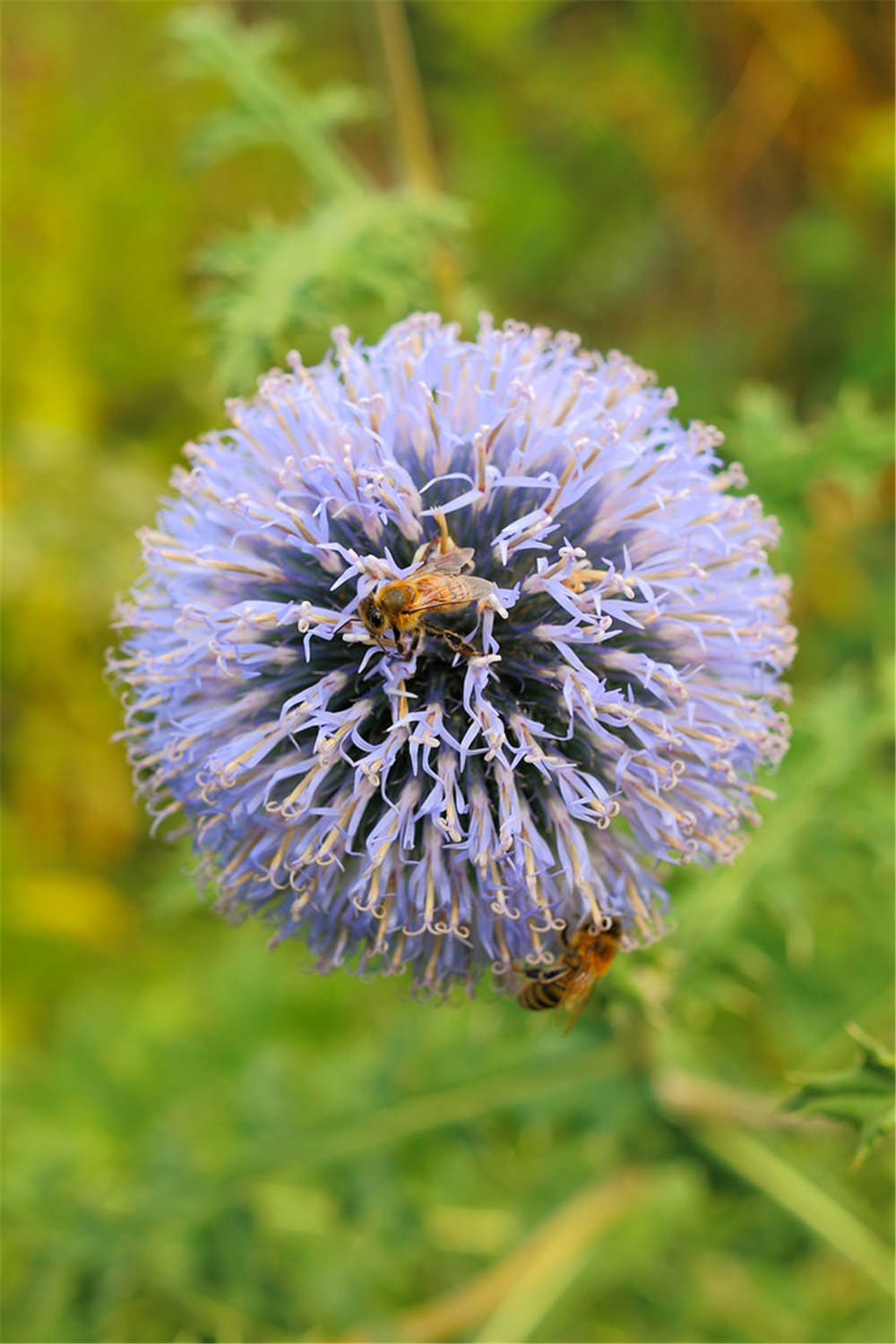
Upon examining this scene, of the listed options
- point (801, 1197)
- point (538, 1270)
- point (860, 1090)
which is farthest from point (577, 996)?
point (538, 1270)

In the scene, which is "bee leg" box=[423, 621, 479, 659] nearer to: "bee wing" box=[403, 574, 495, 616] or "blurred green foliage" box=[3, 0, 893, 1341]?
"bee wing" box=[403, 574, 495, 616]

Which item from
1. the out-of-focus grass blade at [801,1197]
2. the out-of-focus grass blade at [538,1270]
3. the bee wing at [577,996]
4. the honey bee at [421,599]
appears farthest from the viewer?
the out-of-focus grass blade at [538,1270]

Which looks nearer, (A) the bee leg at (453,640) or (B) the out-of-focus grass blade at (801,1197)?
(A) the bee leg at (453,640)

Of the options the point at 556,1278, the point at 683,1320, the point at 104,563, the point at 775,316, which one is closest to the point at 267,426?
the point at 556,1278

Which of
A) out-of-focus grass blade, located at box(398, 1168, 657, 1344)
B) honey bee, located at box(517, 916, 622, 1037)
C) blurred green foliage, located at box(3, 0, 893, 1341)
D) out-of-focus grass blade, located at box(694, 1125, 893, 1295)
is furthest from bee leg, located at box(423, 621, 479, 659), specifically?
out-of-focus grass blade, located at box(398, 1168, 657, 1344)

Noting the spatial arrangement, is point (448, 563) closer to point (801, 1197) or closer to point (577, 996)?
point (577, 996)

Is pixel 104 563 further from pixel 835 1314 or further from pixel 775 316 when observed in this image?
pixel 835 1314

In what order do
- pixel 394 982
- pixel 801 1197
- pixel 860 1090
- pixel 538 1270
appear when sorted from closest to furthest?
pixel 860 1090
pixel 801 1197
pixel 538 1270
pixel 394 982

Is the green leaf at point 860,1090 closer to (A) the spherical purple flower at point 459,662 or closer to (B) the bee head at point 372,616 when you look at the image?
(A) the spherical purple flower at point 459,662

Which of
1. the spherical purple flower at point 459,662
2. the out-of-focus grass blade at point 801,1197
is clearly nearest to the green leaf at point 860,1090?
the spherical purple flower at point 459,662
